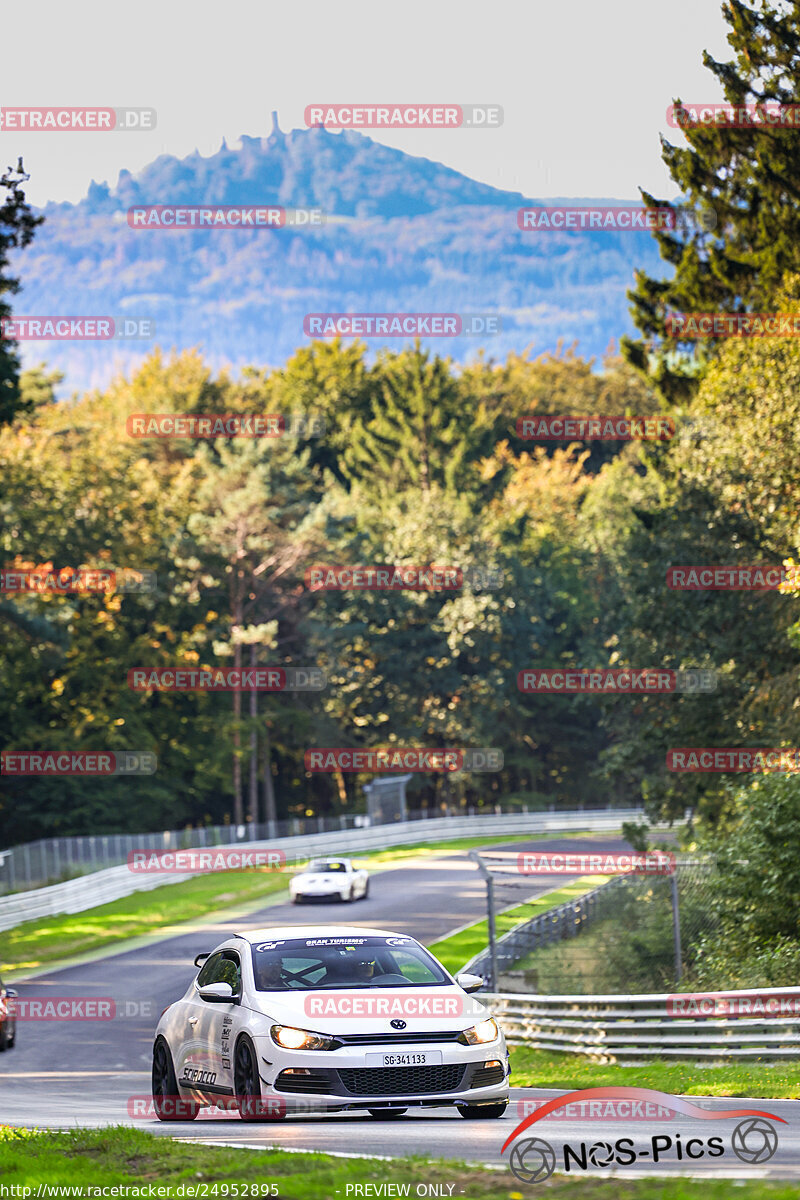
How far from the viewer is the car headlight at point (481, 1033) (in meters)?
9.80

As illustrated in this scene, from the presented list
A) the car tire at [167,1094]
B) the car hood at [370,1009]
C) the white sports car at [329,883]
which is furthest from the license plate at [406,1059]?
the white sports car at [329,883]

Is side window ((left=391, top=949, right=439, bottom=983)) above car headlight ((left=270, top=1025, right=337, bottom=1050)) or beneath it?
above

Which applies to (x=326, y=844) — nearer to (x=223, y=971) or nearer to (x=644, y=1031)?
(x=644, y=1031)

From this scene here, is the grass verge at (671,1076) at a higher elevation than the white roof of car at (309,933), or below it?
below

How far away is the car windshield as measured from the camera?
10.5 meters

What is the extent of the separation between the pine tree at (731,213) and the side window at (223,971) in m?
26.4

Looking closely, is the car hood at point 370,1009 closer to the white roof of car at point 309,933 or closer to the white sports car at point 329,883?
the white roof of car at point 309,933

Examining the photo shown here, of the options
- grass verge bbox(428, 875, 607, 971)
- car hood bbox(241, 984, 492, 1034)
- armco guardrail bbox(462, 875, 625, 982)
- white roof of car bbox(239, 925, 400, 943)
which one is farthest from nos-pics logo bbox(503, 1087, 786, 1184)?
grass verge bbox(428, 875, 607, 971)

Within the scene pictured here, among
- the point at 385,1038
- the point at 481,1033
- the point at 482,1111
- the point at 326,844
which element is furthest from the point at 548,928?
the point at 326,844

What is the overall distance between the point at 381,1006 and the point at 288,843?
45.7m

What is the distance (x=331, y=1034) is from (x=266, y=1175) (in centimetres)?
205

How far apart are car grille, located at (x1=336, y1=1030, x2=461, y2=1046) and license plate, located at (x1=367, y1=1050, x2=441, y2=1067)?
0.09 metres

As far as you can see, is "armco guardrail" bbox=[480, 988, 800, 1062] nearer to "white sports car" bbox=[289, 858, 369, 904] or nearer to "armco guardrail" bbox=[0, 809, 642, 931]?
"white sports car" bbox=[289, 858, 369, 904]

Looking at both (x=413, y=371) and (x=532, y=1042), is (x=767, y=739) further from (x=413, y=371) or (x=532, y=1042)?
(x=413, y=371)
